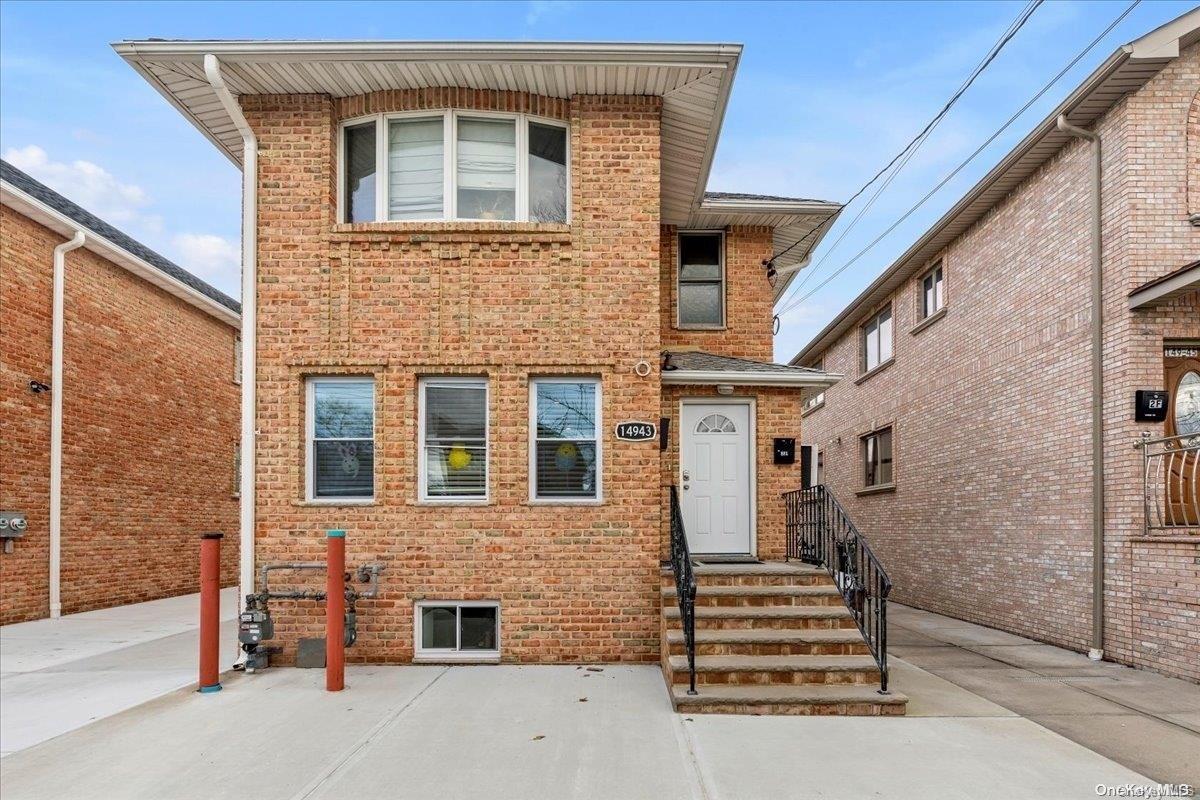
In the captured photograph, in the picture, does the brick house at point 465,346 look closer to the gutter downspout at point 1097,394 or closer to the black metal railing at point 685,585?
the black metal railing at point 685,585

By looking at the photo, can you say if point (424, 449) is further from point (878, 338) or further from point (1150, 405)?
point (878, 338)

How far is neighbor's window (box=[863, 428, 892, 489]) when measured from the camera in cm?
1532

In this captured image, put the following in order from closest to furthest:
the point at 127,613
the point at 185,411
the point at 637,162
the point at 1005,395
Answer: the point at 637,162 → the point at 1005,395 → the point at 127,613 → the point at 185,411

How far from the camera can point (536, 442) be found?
804 centimetres

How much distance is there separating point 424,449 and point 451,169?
2932 millimetres

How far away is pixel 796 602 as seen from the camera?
7480mm

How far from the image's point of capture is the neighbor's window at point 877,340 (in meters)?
15.5

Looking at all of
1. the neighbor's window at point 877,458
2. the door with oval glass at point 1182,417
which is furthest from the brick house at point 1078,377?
the neighbor's window at point 877,458

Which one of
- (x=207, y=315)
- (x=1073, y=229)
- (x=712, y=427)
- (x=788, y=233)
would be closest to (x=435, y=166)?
(x=712, y=427)

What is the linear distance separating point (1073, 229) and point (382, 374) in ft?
26.4

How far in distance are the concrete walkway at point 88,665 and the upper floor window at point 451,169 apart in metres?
4.98

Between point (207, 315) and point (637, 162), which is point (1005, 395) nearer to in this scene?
point (637, 162)

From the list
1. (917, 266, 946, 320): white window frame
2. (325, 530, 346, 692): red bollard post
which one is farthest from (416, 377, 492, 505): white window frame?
(917, 266, 946, 320): white window frame

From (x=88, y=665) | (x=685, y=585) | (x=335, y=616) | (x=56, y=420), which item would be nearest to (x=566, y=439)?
(x=685, y=585)
